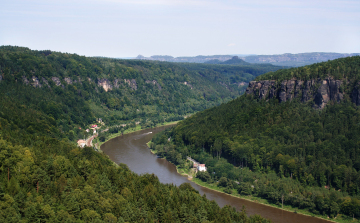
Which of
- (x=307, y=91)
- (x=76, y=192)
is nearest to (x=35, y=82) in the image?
→ (x=307, y=91)

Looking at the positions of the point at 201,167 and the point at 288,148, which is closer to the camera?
the point at 288,148

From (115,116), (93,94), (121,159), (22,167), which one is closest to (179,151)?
(121,159)

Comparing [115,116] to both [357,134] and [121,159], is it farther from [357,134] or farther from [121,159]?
[357,134]

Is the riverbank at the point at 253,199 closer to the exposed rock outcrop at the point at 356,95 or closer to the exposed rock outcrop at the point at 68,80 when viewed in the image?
the exposed rock outcrop at the point at 356,95

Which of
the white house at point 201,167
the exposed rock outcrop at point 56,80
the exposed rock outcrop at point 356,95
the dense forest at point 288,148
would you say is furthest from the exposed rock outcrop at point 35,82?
the exposed rock outcrop at point 356,95

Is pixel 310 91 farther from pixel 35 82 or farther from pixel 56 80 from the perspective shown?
pixel 56 80
